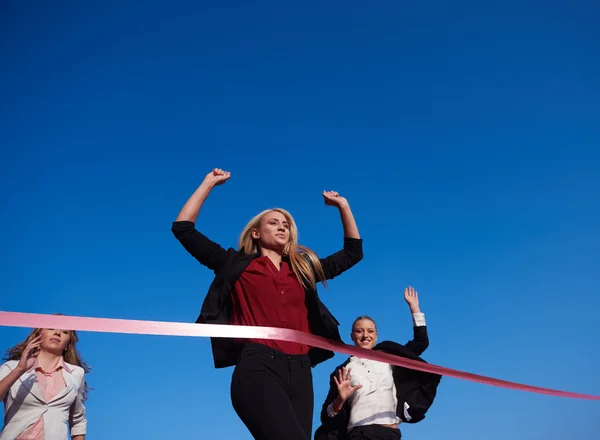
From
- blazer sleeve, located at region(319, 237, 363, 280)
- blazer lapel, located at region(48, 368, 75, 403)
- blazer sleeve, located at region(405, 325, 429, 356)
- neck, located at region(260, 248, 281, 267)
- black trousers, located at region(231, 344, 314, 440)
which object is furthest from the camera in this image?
blazer sleeve, located at region(405, 325, 429, 356)

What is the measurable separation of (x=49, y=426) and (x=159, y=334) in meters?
1.75

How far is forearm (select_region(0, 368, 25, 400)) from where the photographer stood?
476 centimetres

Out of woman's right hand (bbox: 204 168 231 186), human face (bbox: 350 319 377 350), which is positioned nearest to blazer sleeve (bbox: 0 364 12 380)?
woman's right hand (bbox: 204 168 231 186)

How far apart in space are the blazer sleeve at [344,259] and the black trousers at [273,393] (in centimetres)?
89

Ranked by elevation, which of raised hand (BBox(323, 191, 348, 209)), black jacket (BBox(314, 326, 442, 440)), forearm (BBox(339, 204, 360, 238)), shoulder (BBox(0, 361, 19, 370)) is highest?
raised hand (BBox(323, 191, 348, 209))

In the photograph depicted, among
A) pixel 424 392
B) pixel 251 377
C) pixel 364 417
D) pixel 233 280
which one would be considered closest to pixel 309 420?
pixel 251 377

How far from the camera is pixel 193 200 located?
4.23 metres

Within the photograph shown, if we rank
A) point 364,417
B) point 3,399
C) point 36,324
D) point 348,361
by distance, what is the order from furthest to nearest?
point 348,361 → point 364,417 → point 3,399 → point 36,324

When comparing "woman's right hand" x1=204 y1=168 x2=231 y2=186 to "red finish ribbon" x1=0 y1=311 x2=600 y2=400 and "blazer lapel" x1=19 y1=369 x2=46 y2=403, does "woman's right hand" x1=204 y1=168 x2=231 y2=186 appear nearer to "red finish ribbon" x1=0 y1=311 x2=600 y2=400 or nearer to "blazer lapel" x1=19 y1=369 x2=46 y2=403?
"red finish ribbon" x1=0 y1=311 x2=600 y2=400

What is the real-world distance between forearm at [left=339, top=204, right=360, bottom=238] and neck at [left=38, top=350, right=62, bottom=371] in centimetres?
288

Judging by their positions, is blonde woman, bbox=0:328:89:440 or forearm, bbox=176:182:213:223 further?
blonde woman, bbox=0:328:89:440

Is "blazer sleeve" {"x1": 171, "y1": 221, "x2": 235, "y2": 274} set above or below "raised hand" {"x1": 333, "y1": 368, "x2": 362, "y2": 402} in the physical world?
above

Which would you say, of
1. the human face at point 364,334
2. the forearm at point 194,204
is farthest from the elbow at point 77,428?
the human face at point 364,334

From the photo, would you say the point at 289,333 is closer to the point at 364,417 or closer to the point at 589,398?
the point at 364,417
